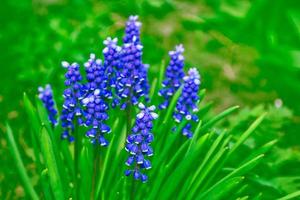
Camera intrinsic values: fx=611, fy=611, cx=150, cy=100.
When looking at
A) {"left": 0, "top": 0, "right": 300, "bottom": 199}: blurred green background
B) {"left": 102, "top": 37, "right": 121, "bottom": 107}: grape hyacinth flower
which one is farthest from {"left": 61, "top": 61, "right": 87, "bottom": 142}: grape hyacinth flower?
{"left": 0, "top": 0, "right": 300, "bottom": 199}: blurred green background

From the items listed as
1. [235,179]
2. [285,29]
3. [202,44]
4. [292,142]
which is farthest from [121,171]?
[202,44]

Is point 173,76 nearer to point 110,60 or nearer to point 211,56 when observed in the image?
point 110,60

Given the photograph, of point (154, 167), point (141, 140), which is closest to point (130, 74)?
point (141, 140)

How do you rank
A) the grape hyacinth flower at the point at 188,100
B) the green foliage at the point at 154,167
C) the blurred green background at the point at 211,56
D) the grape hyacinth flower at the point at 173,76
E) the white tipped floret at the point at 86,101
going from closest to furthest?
the white tipped floret at the point at 86,101
the green foliage at the point at 154,167
the grape hyacinth flower at the point at 188,100
the grape hyacinth flower at the point at 173,76
the blurred green background at the point at 211,56

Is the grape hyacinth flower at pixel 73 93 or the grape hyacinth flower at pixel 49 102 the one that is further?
the grape hyacinth flower at pixel 49 102

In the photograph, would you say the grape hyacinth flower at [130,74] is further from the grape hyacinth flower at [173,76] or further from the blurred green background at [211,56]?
the blurred green background at [211,56]

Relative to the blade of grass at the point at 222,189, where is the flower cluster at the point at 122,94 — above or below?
above

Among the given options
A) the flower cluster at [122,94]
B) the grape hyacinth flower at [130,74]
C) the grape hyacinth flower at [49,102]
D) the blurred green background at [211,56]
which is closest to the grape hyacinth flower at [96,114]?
the flower cluster at [122,94]
